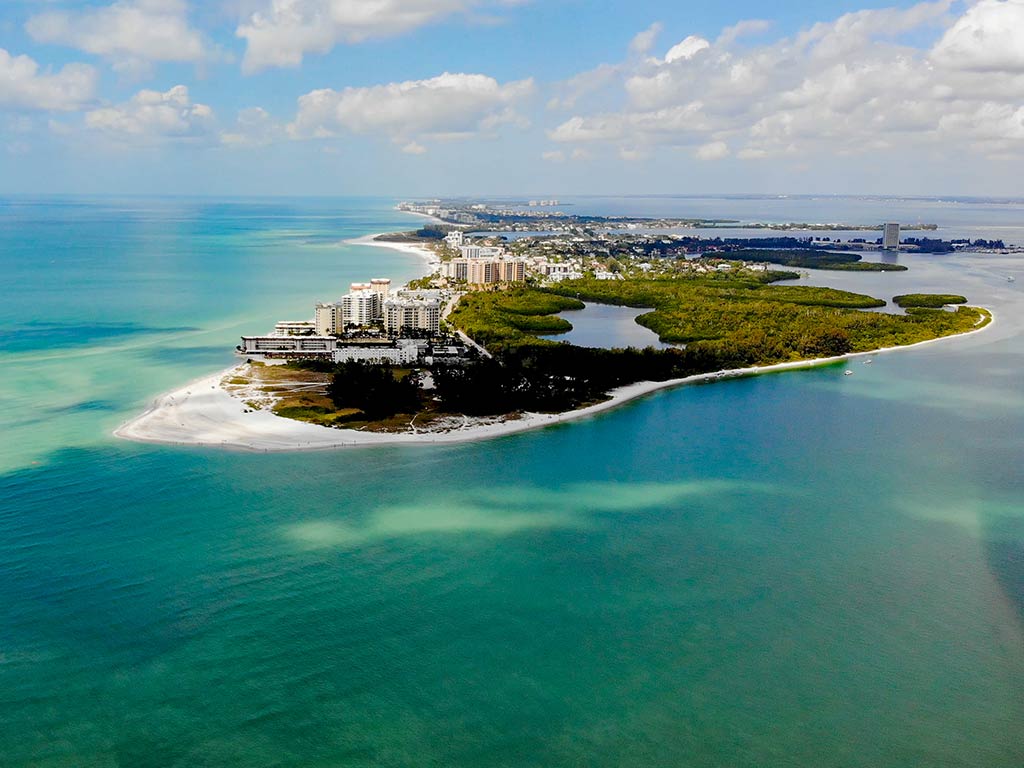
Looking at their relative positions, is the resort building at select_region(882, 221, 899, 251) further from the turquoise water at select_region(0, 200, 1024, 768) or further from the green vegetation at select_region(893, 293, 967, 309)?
the turquoise water at select_region(0, 200, 1024, 768)

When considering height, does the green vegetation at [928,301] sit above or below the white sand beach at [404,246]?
below

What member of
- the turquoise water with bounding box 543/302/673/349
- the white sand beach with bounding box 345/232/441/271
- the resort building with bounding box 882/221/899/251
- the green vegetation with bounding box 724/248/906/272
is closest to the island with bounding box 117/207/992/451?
the turquoise water with bounding box 543/302/673/349

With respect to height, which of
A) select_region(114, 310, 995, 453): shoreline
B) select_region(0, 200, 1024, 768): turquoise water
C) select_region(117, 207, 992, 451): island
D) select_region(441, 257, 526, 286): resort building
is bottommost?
select_region(0, 200, 1024, 768): turquoise water

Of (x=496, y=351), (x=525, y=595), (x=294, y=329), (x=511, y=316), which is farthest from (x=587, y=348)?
(x=525, y=595)

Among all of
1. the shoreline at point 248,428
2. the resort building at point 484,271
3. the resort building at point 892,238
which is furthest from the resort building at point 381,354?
the resort building at point 892,238

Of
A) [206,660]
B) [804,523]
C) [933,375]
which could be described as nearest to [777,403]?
[933,375]

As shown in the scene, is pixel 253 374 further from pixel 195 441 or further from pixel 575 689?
pixel 575 689

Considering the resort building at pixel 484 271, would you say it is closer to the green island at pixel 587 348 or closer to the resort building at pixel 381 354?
the green island at pixel 587 348
